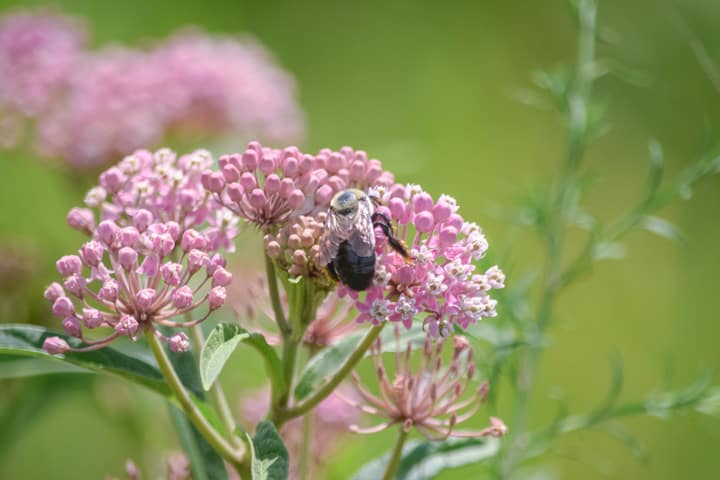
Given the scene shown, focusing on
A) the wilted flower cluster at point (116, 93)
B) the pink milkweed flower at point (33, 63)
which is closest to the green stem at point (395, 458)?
the wilted flower cluster at point (116, 93)

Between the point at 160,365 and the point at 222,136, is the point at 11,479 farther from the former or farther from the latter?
the point at 160,365

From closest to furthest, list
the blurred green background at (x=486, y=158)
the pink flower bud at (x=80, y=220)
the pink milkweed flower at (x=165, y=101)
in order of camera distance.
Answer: the pink flower bud at (x=80, y=220) < the pink milkweed flower at (x=165, y=101) < the blurred green background at (x=486, y=158)

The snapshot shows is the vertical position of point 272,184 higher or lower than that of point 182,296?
higher

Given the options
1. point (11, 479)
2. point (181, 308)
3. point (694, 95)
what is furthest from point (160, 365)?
point (694, 95)

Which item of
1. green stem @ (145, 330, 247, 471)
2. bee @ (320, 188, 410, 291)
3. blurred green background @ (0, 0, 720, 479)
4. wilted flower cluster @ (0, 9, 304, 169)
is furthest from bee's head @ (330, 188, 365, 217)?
wilted flower cluster @ (0, 9, 304, 169)

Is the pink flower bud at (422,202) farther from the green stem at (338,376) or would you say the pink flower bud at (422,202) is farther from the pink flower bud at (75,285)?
the pink flower bud at (75,285)

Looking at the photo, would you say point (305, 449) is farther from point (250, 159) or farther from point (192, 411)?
point (250, 159)

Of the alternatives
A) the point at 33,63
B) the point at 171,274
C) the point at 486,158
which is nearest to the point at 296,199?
the point at 171,274
